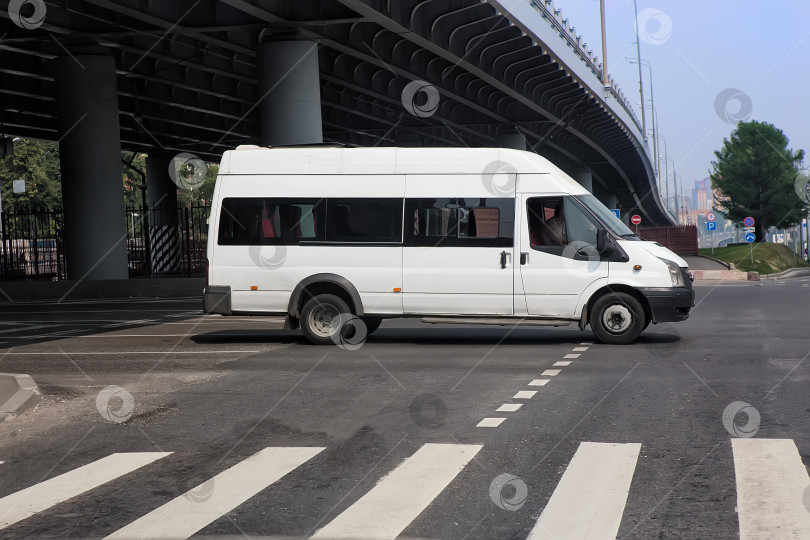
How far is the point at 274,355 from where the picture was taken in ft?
45.8

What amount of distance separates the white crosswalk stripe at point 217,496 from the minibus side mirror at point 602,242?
7.77 metres

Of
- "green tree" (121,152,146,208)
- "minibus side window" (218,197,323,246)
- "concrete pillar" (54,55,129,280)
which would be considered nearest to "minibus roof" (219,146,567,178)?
"minibus side window" (218,197,323,246)

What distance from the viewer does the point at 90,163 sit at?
3002cm

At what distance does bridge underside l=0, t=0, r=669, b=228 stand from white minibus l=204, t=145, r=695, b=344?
883 centimetres

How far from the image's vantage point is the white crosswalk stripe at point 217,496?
5473 millimetres

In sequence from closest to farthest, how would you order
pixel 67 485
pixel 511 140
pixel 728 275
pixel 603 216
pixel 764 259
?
pixel 67 485
pixel 603 216
pixel 728 275
pixel 511 140
pixel 764 259

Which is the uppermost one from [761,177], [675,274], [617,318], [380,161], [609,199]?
[761,177]

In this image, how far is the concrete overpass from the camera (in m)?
25.6

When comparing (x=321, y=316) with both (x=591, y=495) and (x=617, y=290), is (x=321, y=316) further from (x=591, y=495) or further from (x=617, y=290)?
(x=591, y=495)

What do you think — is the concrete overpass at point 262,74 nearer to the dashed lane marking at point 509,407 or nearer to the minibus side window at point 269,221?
the minibus side window at point 269,221

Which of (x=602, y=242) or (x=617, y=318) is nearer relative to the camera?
(x=602, y=242)

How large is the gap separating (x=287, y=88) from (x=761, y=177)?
74.0 metres

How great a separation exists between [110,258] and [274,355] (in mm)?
18067

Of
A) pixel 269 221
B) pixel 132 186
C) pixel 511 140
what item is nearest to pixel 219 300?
pixel 269 221
